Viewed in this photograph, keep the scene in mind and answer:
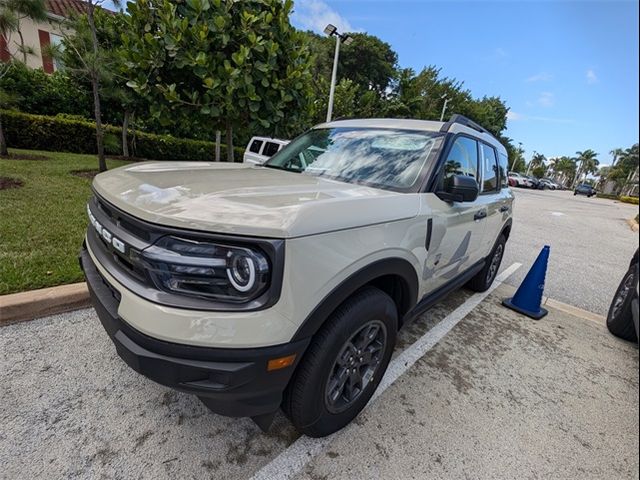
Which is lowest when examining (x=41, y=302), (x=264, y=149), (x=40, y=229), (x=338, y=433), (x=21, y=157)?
(x=338, y=433)

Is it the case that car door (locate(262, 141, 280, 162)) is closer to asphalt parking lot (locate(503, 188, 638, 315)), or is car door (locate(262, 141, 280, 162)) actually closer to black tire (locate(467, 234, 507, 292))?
asphalt parking lot (locate(503, 188, 638, 315))

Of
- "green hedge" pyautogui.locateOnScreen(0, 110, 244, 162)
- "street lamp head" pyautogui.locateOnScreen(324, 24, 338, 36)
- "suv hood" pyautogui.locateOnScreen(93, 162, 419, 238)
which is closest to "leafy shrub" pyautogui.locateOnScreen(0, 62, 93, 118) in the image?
"green hedge" pyautogui.locateOnScreen(0, 110, 244, 162)

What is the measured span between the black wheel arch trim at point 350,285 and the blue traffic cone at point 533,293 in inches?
105

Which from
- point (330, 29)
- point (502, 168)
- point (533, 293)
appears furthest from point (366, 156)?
point (330, 29)

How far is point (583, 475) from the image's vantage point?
6.54 feet

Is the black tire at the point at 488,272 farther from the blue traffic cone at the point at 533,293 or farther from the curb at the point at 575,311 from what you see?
the curb at the point at 575,311

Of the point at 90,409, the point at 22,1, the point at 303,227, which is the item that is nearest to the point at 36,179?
the point at 22,1

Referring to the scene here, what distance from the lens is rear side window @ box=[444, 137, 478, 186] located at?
2602 millimetres

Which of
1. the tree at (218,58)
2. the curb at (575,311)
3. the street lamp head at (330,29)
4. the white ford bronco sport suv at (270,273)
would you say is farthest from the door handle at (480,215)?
the street lamp head at (330,29)

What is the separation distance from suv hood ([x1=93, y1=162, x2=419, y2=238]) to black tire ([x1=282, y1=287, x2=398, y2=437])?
492 millimetres

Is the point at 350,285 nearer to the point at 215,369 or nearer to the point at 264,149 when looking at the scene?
the point at 215,369

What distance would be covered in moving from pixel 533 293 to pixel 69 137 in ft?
47.6

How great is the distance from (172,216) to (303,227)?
0.55m

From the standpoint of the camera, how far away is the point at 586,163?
8831 centimetres
